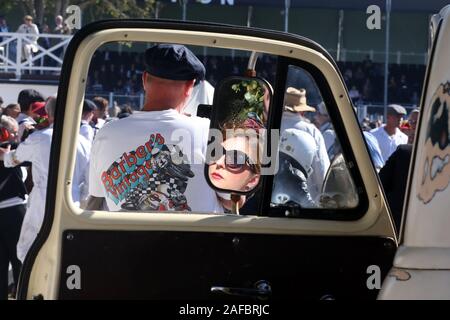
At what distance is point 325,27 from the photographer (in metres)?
33.5

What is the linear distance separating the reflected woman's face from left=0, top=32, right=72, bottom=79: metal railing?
A: 15917 mm

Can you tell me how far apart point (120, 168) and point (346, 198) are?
2.59 ft

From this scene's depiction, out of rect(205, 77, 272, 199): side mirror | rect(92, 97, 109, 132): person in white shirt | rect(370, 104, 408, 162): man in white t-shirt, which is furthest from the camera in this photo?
rect(370, 104, 408, 162): man in white t-shirt

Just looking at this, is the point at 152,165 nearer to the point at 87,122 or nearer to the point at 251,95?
the point at 251,95

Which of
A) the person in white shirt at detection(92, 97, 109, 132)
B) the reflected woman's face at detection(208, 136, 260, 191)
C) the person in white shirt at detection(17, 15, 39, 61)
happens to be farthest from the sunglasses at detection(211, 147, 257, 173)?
the person in white shirt at detection(17, 15, 39, 61)

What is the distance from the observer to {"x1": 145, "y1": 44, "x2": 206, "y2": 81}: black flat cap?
3.78 metres

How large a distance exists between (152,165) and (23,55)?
18.0 meters

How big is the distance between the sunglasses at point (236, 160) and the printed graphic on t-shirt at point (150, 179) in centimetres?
16

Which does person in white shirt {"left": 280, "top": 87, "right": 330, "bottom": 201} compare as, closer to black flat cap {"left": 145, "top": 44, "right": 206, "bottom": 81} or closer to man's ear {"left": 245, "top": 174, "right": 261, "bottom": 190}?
man's ear {"left": 245, "top": 174, "right": 261, "bottom": 190}

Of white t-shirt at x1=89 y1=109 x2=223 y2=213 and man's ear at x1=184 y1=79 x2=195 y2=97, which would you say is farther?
man's ear at x1=184 y1=79 x2=195 y2=97

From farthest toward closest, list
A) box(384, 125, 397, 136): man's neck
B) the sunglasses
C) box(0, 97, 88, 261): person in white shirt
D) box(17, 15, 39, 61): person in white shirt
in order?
box(17, 15, 39, 61): person in white shirt, box(384, 125, 397, 136): man's neck, box(0, 97, 88, 261): person in white shirt, the sunglasses

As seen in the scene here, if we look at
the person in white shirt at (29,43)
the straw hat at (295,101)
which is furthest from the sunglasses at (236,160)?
the person in white shirt at (29,43)

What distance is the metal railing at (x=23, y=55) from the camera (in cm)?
1961

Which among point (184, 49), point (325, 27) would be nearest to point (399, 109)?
point (184, 49)
